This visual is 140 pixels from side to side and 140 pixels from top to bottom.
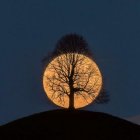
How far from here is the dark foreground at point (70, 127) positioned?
2613 inches

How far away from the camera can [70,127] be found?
225 feet

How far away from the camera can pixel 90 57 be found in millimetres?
74188

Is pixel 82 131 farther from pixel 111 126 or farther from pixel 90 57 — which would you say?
pixel 90 57

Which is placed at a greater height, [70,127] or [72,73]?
[72,73]

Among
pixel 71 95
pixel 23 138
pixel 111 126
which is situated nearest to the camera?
pixel 23 138

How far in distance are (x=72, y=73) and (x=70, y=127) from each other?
346 inches

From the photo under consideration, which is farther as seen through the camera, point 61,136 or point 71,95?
point 71,95

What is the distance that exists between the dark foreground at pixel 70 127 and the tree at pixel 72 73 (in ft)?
8.35

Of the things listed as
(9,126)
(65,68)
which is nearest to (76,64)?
(65,68)

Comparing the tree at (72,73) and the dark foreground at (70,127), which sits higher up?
the tree at (72,73)

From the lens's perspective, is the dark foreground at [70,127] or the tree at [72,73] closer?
the dark foreground at [70,127]

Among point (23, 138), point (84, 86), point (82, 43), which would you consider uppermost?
point (82, 43)

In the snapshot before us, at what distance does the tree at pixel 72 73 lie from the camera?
244 feet

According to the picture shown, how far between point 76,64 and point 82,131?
407 inches
